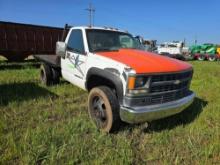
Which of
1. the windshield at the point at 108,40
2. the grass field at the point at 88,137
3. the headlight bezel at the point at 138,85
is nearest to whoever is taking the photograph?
the grass field at the point at 88,137

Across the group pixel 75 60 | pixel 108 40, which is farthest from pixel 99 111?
pixel 108 40

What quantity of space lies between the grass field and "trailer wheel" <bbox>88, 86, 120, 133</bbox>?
0.51 feet

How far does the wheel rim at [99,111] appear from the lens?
423 centimetres

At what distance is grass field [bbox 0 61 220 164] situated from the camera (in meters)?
3.34

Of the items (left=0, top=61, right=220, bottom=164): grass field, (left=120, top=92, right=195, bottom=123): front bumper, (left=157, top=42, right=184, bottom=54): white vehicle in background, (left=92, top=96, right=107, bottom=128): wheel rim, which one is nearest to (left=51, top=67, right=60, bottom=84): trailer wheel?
(left=0, top=61, right=220, bottom=164): grass field

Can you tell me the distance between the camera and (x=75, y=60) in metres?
5.41

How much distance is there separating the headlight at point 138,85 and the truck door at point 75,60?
1.62m

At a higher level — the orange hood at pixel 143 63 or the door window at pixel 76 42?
the door window at pixel 76 42

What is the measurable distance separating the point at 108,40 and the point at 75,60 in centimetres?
87

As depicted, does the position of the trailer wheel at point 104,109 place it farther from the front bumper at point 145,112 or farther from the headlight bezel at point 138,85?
the headlight bezel at point 138,85

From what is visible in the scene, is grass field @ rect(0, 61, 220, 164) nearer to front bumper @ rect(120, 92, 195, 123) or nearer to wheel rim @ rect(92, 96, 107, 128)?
wheel rim @ rect(92, 96, 107, 128)

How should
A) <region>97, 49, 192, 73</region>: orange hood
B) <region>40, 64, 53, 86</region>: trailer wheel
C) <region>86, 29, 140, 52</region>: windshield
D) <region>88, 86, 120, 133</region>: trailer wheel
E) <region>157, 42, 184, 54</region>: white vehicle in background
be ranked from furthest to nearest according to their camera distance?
<region>157, 42, 184, 54</region>: white vehicle in background, <region>40, 64, 53, 86</region>: trailer wheel, <region>86, 29, 140, 52</region>: windshield, <region>88, 86, 120, 133</region>: trailer wheel, <region>97, 49, 192, 73</region>: orange hood

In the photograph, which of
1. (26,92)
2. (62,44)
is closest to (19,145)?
(62,44)

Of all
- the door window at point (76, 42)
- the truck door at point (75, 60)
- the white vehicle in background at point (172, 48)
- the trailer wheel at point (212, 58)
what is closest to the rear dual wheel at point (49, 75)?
the truck door at point (75, 60)
